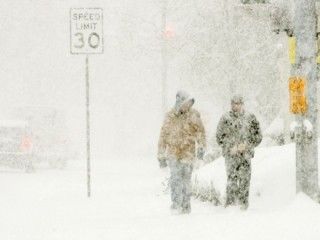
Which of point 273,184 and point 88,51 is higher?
point 88,51

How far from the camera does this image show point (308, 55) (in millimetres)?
12367

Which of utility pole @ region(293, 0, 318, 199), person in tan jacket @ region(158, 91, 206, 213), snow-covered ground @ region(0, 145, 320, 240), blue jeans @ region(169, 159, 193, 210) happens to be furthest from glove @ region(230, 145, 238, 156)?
utility pole @ region(293, 0, 318, 199)

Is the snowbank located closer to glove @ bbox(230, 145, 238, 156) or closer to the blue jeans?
glove @ bbox(230, 145, 238, 156)

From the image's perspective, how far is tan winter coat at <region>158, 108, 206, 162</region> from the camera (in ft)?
45.9

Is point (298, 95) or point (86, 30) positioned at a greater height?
point (86, 30)

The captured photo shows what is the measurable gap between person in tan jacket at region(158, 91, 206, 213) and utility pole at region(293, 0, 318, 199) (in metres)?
2.05

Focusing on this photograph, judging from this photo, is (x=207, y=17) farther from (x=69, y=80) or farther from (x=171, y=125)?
(x=69, y=80)

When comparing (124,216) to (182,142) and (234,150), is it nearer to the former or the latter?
(182,142)

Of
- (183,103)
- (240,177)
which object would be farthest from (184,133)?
(240,177)

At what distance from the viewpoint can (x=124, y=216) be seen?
47.1ft

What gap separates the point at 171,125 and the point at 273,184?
205 cm

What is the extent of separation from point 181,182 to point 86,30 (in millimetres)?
3738

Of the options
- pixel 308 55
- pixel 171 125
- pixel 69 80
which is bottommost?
pixel 69 80

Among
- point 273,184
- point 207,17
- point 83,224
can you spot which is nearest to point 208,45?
point 207,17
